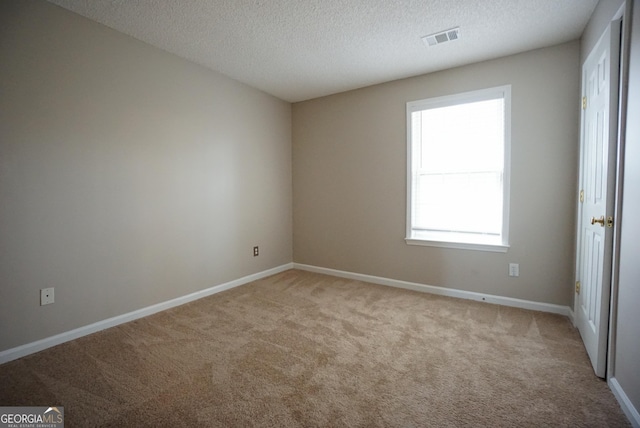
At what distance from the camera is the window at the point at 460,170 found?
312 cm

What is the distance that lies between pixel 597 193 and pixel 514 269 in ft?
4.03

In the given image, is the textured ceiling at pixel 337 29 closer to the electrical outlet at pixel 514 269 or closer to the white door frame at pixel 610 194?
the white door frame at pixel 610 194

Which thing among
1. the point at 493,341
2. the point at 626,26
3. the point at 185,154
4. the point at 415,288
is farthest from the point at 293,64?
the point at 493,341

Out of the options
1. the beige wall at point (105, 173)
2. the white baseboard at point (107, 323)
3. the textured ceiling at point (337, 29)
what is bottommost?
the white baseboard at point (107, 323)

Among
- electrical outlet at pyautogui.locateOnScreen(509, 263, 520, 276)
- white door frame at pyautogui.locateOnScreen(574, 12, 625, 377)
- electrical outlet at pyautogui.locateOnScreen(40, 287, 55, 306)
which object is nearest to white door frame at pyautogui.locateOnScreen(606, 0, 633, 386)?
white door frame at pyautogui.locateOnScreen(574, 12, 625, 377)

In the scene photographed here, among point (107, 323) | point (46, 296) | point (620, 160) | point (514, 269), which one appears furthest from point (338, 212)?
point (46, 296)

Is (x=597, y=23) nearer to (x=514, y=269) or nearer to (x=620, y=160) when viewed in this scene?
(x=620, y=160)

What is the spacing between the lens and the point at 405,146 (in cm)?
365

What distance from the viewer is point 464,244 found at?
3.31m

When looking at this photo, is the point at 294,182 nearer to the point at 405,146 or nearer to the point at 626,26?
the point at 405,146

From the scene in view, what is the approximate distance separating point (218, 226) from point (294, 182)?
1.49 m

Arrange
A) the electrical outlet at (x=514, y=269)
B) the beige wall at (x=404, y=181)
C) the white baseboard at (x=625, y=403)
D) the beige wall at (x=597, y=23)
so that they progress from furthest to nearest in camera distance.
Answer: the electrical outlet at (x=514, y=269) < the beige wall at (x=404, y=181) < the beige wall at (x=597, y=23) < the white baseboard at (x=625, y=403)

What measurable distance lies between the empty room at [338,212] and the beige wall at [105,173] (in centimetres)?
2

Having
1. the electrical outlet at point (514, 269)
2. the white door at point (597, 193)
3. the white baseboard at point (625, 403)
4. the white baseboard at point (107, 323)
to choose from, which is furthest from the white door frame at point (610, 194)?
the white baseboard at point (107, 323)
